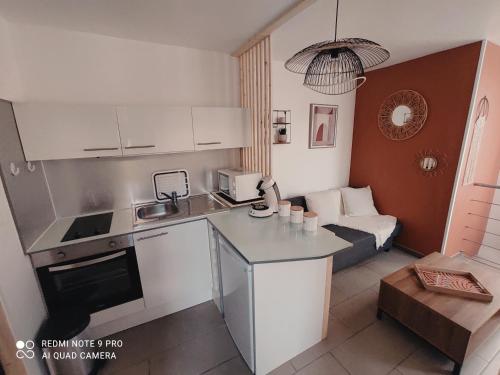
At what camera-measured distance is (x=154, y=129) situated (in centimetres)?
198

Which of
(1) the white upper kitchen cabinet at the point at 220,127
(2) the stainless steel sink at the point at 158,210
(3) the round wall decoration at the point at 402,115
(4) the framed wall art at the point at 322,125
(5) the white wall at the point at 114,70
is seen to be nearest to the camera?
(5) the white wall at the point at 114,70

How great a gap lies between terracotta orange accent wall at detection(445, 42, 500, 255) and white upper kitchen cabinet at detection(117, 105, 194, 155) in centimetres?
291

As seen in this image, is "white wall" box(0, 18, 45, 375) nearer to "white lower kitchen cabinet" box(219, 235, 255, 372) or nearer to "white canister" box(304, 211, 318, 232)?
"white lower kitchen cabinet" box(219, 235, 255, 372)

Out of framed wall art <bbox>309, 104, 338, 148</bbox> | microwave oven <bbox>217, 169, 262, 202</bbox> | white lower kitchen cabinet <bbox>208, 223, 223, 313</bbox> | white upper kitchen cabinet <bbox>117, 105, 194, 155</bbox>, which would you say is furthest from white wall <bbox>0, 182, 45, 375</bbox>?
framed wall art <bbox>309, 104, 338, 148</bbox>

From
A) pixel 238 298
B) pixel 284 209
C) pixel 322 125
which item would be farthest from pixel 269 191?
pixel 322 125

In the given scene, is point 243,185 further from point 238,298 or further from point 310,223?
point 238,298

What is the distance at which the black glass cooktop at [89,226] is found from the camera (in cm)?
168

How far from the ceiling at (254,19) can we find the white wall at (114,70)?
0.09 meters

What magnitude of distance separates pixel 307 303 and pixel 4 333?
172cm

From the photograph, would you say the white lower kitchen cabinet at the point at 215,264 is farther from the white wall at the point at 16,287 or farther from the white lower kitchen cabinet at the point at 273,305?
the white wall at the point at 16,287

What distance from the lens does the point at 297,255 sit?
138 cm

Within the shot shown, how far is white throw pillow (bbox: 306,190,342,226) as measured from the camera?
2.96 meters

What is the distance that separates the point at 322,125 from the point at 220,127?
66.1 inches

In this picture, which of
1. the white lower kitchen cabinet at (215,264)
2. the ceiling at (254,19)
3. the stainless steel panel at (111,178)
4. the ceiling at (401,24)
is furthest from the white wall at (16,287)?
the ceiling at (401,24)
